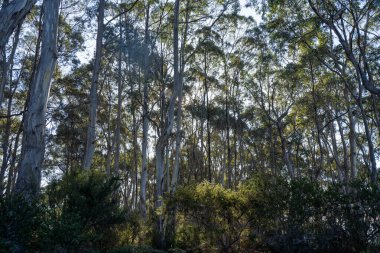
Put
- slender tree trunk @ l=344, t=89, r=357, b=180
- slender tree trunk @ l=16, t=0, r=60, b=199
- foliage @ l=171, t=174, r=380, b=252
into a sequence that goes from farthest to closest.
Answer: slender tree trunk @ l=344, t=89, r=357, b=180 < foliage @ l=171, t=174, r=380, b=252 < slender tree trunk @ l=16, t=0, r=60, b=199

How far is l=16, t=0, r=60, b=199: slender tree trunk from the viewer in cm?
571

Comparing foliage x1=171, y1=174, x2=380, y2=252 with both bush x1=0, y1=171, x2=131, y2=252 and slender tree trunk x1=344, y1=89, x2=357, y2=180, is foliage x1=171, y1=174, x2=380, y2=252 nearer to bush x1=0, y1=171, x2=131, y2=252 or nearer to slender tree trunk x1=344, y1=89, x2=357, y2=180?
bush x1=0, y1=171, x2=131, y2=252

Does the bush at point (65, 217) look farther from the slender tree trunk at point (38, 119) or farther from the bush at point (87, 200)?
the slender tree trunk at point (38, 119)

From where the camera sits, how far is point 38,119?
19.5ft

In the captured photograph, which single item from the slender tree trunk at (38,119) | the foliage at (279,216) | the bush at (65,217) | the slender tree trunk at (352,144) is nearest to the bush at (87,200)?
the bush at (65,217)

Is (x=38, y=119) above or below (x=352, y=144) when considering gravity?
below

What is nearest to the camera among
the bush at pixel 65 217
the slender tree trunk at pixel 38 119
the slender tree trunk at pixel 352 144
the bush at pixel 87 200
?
the bush at pixel 65 217

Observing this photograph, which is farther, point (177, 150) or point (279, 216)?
point (177, 150)

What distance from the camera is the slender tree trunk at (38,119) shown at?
5.71 meters

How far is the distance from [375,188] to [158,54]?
1246cm

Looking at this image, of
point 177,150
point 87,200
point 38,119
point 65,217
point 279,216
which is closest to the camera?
point 65,217

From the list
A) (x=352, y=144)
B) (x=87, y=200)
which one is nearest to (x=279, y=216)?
(x=87, y=200)

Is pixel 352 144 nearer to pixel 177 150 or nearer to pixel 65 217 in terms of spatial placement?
pixel 177 150

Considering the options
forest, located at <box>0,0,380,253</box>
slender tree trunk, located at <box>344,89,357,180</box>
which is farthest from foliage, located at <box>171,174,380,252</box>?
slender tree trunk, located at <box>344,89,357,180</box>
